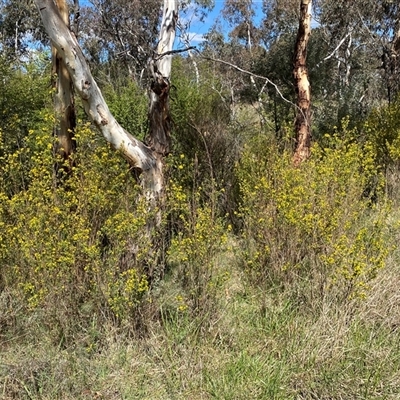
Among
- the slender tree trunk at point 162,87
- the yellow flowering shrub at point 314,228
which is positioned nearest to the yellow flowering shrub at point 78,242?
the slender tree trunk at point 162,87

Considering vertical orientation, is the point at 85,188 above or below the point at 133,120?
below

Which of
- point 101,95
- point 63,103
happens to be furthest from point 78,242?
point 63,103

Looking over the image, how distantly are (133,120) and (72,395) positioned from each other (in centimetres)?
549

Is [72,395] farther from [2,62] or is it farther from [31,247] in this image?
[2,62]

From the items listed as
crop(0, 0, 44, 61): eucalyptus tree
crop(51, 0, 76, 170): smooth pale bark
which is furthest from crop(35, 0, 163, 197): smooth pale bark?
crop(0, 0, 44, 61): eucalyptus tree

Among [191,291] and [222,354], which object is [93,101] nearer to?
[191,291]

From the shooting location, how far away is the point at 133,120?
7.29m

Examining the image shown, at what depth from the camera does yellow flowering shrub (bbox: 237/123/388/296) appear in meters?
3.06

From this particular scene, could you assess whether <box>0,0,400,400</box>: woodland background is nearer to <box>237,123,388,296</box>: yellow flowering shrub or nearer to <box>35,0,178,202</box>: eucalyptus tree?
<box>237,123,388,296</box>: yellow flowering shrub

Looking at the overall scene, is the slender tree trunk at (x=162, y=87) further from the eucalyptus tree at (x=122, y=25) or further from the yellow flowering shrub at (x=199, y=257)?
the eucalyptus tree at (x=122, y=25)

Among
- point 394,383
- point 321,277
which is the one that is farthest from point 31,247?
point 394,383

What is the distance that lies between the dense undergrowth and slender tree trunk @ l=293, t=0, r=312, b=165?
96.2 inches

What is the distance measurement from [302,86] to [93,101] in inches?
151

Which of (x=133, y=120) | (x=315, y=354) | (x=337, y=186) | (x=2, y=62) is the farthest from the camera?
(x=133, y=120)
